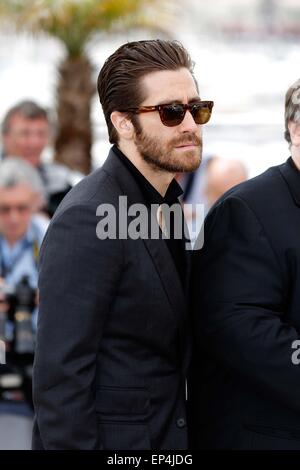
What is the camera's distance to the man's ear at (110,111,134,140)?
218 cm

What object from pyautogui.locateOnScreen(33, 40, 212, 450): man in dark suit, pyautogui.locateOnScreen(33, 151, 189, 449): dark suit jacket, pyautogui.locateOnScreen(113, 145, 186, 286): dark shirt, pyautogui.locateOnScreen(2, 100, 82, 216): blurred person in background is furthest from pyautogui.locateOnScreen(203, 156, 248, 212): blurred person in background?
pyautogui.locateOnScreen(33, 151, 189, 449): dark suit jacket

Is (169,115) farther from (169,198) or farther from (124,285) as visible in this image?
(124,285)

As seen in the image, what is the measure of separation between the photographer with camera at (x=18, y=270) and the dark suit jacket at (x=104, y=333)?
1.42 m

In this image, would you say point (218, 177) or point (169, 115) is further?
point (218, 177)

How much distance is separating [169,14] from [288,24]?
37.1ft

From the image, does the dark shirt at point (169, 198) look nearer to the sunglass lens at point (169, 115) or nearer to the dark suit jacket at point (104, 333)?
the dark suit jacket at point (104, 333)

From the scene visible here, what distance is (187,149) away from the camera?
2.15m

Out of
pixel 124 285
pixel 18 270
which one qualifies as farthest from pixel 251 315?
pixel 18 270

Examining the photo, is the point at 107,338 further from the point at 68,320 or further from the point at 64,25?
the point at 64,25

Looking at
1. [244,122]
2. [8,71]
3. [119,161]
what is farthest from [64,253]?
[8,71]

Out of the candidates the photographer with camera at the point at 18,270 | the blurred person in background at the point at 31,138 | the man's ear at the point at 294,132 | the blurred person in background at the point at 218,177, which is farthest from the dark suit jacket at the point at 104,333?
the blurred person in background at the point at 31,138

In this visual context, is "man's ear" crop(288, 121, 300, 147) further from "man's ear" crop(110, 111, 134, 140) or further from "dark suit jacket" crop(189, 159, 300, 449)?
"man's ear" crop(110, 111, 134, 140)

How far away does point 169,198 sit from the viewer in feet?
7.48

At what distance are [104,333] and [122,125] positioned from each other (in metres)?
0.50
